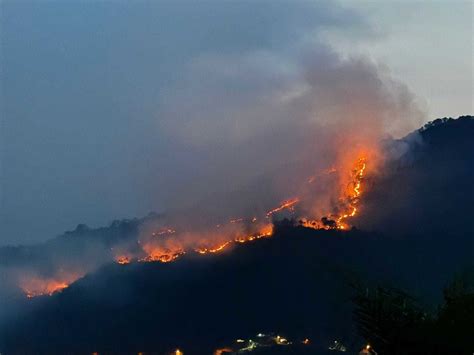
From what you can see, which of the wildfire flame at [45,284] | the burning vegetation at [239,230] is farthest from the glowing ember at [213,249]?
the wildfire flame at [45,284]

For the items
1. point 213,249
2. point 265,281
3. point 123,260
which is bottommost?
point 265,281

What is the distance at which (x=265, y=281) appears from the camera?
79188 millimetres

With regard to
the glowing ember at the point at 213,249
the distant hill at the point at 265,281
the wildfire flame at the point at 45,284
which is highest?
the wildfire flame at the point at 45,284

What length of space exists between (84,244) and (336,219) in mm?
45215

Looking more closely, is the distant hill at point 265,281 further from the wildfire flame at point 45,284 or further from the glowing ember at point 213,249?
the wildfire flame at point 45,284

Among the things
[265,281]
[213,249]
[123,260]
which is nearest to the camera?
[265,281]

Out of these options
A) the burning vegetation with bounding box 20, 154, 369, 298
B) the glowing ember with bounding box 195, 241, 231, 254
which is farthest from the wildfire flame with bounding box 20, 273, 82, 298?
the glowing ember with bounding box 195, 241, 231, 254

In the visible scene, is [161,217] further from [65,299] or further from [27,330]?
[27,330]

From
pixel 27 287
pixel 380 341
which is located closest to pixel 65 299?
pixel 27 287

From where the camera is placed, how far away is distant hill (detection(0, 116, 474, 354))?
66938mm

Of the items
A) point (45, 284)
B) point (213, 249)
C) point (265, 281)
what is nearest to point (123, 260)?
point (45, 284)

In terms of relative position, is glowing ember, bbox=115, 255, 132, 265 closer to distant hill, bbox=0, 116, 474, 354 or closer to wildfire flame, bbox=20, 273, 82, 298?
distant hill, bbox=0, 116, 474, 354

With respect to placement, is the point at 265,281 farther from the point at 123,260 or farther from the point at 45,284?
the point at 45,284

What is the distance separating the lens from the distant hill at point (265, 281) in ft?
220
